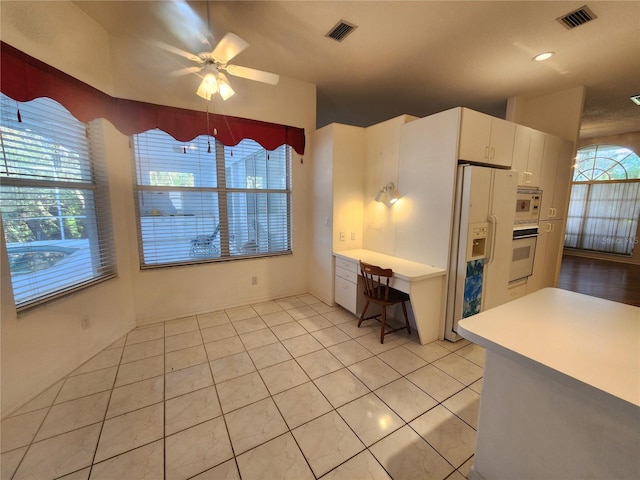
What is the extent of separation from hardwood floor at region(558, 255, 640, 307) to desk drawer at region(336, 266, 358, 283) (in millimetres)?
3975

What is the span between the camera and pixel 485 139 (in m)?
2.64

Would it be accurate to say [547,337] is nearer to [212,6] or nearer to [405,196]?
[405,196]

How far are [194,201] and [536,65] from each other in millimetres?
4214

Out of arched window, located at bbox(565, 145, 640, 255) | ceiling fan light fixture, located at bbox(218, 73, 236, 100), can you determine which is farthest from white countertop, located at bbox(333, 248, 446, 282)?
arched window, located at bbox(565, 145, 640, 255)

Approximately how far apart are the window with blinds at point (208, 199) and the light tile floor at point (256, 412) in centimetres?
106

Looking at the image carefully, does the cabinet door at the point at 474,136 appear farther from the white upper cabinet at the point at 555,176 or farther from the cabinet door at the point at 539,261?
the cabinet door at the point at 539,261

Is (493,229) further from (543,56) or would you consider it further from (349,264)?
(543,56)

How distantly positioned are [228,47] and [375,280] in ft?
8.16

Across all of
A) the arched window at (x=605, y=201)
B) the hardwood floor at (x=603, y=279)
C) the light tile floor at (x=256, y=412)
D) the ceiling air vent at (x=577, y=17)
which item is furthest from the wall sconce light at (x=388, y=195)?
the arched window at (x=605, y=201)

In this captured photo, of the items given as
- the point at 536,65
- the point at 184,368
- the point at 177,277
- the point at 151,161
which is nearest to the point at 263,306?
the point at 177,277

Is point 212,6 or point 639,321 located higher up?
point 212,6

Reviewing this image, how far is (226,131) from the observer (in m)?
3.11

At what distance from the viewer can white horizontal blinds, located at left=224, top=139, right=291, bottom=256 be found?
3.37 m

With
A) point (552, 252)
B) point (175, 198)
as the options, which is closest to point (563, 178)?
point (552, 252)
